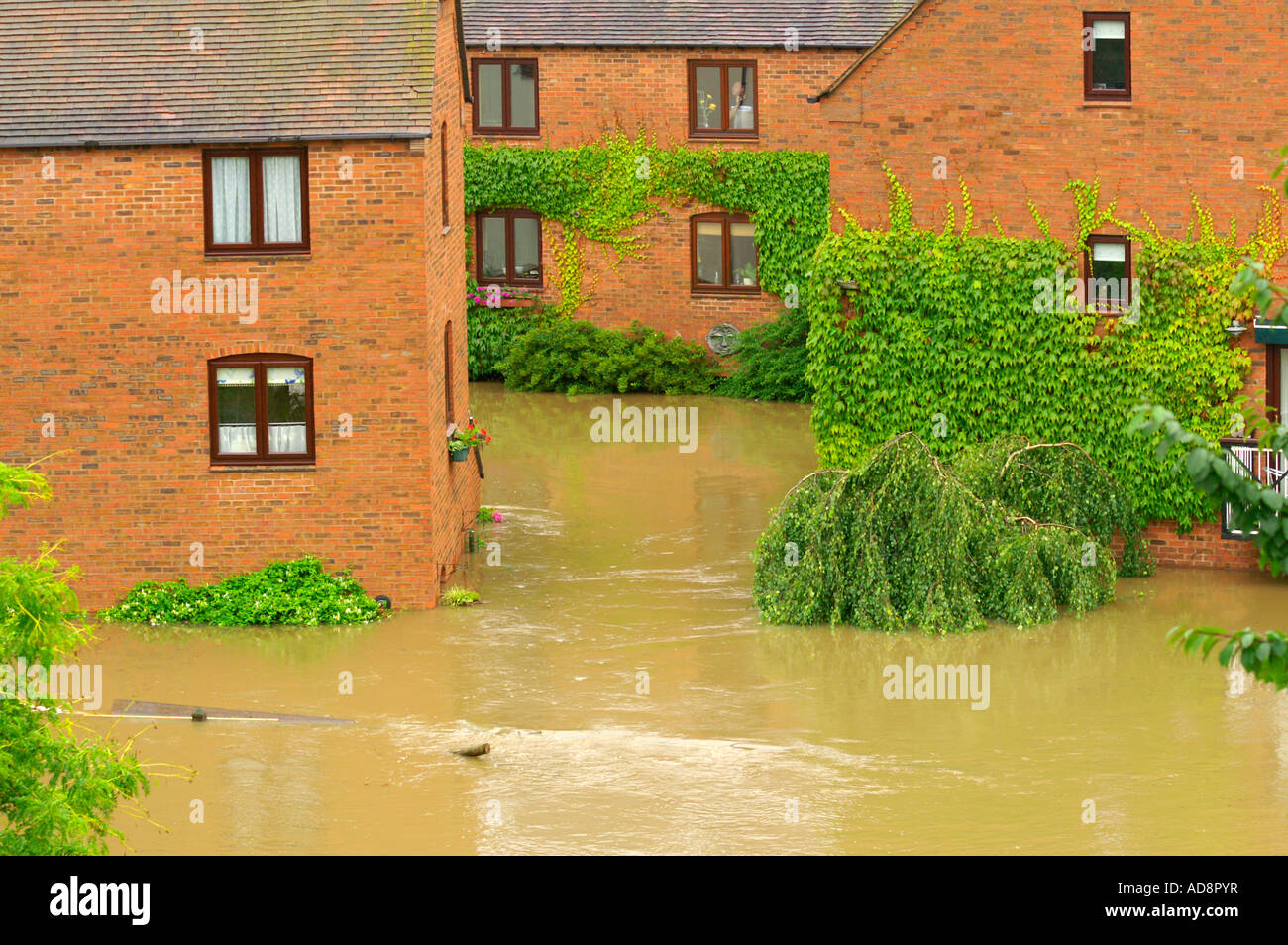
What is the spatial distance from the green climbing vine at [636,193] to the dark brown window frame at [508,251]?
17 cm

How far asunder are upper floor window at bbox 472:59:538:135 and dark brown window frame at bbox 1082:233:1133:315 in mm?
15260

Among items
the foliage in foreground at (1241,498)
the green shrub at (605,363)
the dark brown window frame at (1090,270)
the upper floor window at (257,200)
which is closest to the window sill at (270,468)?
the upper floor window at (257,200)

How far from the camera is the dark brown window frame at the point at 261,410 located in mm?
22047

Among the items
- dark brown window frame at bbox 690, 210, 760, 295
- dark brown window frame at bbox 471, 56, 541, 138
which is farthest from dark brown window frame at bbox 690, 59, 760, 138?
dark brown window frame at bbox 471, 56, 541, 138

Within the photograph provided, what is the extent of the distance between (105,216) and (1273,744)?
1387 cm

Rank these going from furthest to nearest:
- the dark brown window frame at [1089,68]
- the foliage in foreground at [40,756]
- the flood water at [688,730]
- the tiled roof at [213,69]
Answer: the dark brown window frame at [1089,68]
the tiled roof at [213,69]
the flood water at [688,730]
the foliage in foreground at [40,756]

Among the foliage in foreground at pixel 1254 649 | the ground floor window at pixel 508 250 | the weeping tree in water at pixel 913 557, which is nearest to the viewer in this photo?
the foliage in foreground at pixel 1254 649

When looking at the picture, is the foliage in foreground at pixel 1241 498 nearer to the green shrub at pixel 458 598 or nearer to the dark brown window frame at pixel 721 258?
the green shrub at pixel 458 598

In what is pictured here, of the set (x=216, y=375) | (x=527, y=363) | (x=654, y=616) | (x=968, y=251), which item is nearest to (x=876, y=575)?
(x=654, y=616)

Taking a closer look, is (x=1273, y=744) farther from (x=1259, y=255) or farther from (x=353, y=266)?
(x=353, y=266)

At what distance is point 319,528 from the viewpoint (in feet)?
72.6

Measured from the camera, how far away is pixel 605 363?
35.4 metres

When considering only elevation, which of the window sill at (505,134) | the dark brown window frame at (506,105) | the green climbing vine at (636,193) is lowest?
the green climbing vine at (636,193)

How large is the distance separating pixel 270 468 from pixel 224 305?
6.39 feet
